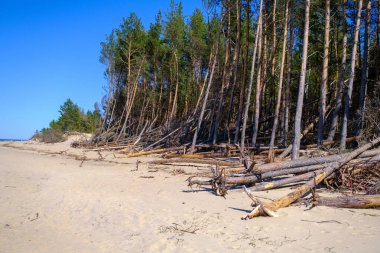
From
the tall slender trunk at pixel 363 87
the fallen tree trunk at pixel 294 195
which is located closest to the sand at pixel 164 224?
the fallen tree trunk at pixel 294 195

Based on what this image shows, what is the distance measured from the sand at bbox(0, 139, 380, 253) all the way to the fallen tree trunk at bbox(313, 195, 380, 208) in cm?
14

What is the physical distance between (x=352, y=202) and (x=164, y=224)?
352cm

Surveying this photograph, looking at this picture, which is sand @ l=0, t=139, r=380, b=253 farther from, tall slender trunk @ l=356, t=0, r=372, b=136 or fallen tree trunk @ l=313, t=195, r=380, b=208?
tall slender trunk @ l=356, t=0, r=372, b=136

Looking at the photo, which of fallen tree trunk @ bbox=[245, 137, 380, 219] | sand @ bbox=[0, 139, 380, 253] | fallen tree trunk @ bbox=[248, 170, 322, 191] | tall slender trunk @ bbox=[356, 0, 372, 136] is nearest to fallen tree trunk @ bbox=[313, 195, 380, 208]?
sand @ bbox=[0, 139, 380, 253]

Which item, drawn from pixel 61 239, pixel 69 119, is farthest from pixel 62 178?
pixel 69 119

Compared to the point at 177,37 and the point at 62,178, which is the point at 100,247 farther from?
the point at 177,37

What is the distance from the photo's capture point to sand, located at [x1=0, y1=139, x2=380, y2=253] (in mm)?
4480

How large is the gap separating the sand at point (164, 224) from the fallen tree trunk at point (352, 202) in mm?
144

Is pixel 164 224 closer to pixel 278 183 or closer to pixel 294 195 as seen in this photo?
pixel 294 195

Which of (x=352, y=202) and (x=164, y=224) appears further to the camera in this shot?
(x=352, y=202)

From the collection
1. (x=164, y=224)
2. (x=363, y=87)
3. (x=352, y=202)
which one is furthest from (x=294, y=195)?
(x=363, y=87)

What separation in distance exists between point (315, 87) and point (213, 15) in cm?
914

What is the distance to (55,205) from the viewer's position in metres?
7.19

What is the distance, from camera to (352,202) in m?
5.77
